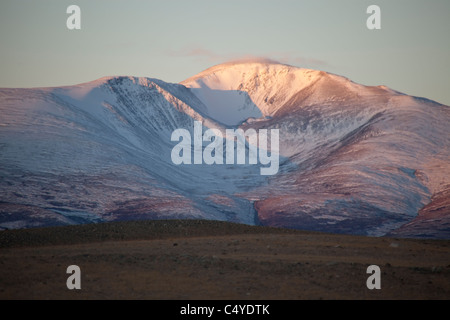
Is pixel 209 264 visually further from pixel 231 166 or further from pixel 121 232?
pixel 231 166

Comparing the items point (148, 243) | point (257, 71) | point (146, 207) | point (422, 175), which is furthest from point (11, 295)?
point (257, 71)

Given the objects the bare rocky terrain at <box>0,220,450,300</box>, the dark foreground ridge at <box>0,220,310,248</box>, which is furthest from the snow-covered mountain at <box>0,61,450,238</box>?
the bare rocky terrain at <box>0,220,450,300</box>

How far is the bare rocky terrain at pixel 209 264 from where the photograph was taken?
70.8ft

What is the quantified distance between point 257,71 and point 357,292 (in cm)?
16824

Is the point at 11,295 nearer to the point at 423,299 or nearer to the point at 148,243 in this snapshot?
the point at 148,243

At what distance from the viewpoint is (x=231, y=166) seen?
135 m

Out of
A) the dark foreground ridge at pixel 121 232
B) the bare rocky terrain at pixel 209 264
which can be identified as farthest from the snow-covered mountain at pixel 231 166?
the bare rocky terrain at pixel 209 264

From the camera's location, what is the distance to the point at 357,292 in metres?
21.7

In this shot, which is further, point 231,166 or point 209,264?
point 231,166

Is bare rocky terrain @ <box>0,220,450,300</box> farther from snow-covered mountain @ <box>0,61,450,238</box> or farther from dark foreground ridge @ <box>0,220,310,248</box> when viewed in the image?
snow-covered mountain @ <box>0,61,450,238</box>

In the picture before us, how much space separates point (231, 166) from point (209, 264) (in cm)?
10995

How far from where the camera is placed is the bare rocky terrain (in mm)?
21594

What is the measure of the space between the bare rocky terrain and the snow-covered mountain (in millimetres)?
43887

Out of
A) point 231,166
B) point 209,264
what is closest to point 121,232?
point 209,264
